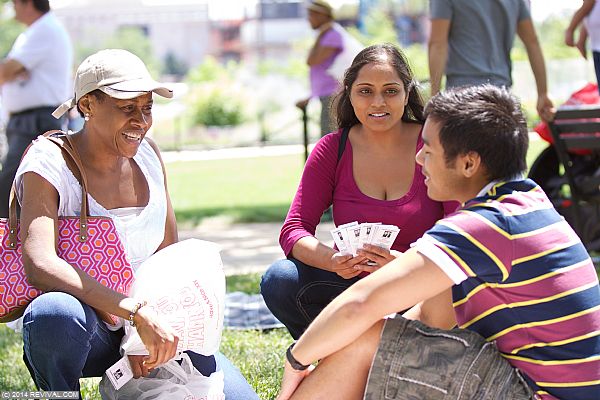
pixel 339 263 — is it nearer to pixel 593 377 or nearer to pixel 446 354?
pixel 446 354

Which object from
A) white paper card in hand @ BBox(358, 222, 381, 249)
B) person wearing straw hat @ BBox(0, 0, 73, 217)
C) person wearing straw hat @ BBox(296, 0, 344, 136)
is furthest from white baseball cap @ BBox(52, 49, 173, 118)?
person wearing straw hat @ BBox(296, 0, 344, 136)

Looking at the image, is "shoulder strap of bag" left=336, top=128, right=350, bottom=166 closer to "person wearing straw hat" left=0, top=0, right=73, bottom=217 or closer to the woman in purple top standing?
the woman in purple top standing

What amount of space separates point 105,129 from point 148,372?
0.78 m

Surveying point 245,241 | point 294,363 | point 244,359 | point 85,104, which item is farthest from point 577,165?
point 294,363

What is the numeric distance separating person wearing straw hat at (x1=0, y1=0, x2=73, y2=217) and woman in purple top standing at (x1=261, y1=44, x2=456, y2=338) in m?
3.44

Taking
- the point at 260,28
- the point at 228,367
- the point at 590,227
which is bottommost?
the point at 260,28

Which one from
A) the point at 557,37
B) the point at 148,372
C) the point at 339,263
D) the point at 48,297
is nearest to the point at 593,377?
the point at 339,263

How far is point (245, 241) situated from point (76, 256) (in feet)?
16.0

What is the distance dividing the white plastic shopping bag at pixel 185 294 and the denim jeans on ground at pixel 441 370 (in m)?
0.67

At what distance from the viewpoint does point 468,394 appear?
2600mm

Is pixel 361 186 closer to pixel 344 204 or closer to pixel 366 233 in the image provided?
pixel 344 204

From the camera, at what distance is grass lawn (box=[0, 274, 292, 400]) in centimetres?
396

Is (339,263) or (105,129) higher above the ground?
(105,129)

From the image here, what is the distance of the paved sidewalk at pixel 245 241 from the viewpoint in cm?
697
